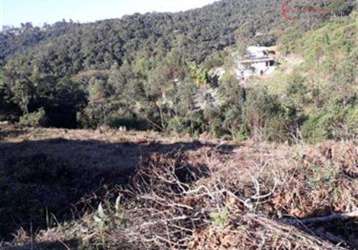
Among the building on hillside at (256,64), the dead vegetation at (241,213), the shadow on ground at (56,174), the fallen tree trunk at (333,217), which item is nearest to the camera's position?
the dead vegetation at (241,213)

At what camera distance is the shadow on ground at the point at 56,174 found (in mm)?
5684

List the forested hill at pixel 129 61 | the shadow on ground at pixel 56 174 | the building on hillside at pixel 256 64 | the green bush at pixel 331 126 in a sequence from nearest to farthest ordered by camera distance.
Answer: the shadow on ground at pixel 56 174
the green bush at pixel 331 126
the forested hill at pixel 129 61
the building on hillside at pixel 256 64

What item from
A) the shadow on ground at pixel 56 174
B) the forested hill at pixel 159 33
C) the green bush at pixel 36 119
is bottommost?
the green bush at pixel 36 119

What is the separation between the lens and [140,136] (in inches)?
381

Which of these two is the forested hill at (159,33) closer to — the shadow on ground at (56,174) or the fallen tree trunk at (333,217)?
the shadow on ground at (56,174)

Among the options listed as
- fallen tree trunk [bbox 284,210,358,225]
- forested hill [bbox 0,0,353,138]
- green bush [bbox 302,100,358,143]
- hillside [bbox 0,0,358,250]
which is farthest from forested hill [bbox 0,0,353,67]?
fallen tree trunk [bbox 284,210,358,225]

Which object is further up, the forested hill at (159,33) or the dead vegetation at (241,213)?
the forested hill at (159,33)

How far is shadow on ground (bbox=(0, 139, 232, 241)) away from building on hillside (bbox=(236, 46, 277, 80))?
109ft

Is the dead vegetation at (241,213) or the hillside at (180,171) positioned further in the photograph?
the hillside at (180,171)

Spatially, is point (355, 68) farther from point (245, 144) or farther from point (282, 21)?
point (282, 21)

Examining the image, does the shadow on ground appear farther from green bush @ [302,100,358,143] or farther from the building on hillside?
the building on hillside

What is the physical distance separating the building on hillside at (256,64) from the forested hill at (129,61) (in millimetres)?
2323

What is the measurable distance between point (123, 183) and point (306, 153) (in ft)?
8.45

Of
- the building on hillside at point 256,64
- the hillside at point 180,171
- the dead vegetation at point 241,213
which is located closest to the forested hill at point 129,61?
the hillside at point 180,171
